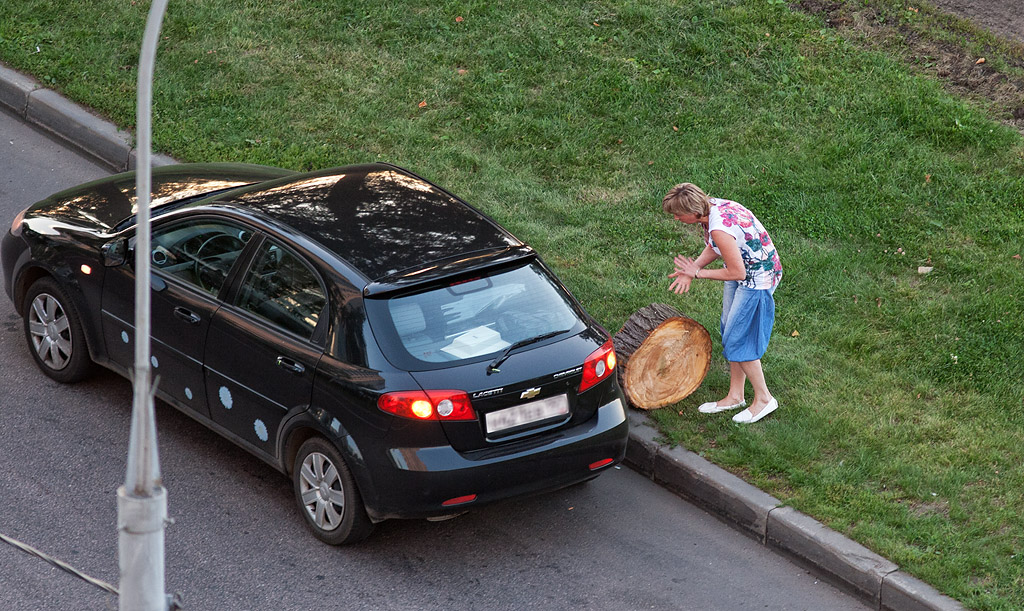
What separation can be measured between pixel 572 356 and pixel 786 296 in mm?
3061

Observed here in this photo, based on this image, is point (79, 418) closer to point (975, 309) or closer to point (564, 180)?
point (564, 180)

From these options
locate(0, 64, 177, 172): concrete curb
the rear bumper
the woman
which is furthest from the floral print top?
locate(0, 64, 177, 172): concrete curb

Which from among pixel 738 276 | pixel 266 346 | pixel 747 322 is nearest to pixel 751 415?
pixel 747 322

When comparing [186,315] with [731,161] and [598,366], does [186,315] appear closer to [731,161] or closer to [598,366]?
[598,366]

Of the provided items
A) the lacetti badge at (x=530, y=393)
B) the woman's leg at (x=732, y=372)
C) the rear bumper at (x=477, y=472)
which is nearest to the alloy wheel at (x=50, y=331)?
the rear bumper at (x=477, y=472)

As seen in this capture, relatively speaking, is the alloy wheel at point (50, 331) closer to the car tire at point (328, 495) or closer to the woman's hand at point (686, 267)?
the car tire at point (328, 495)

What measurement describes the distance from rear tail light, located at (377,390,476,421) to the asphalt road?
0.93 metres

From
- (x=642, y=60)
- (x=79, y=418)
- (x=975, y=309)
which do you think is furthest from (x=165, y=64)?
(x=975, y=309)

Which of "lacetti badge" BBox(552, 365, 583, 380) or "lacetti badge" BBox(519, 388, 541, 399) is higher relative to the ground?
"lacetti badge" BBox(552, 365, 583, 380)

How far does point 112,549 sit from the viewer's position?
5.69m

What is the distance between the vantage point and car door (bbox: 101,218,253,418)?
6.25 metres

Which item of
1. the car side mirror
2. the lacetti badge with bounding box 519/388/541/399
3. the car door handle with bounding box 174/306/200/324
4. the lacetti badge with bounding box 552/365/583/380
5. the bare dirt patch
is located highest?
the bare dirt patch

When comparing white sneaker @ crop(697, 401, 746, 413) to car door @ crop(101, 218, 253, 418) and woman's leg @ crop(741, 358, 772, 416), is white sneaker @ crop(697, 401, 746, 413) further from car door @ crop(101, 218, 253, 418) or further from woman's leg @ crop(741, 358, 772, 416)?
car door @ crop(101, 218, 253, 418)

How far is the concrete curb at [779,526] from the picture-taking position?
5719 millimetres
